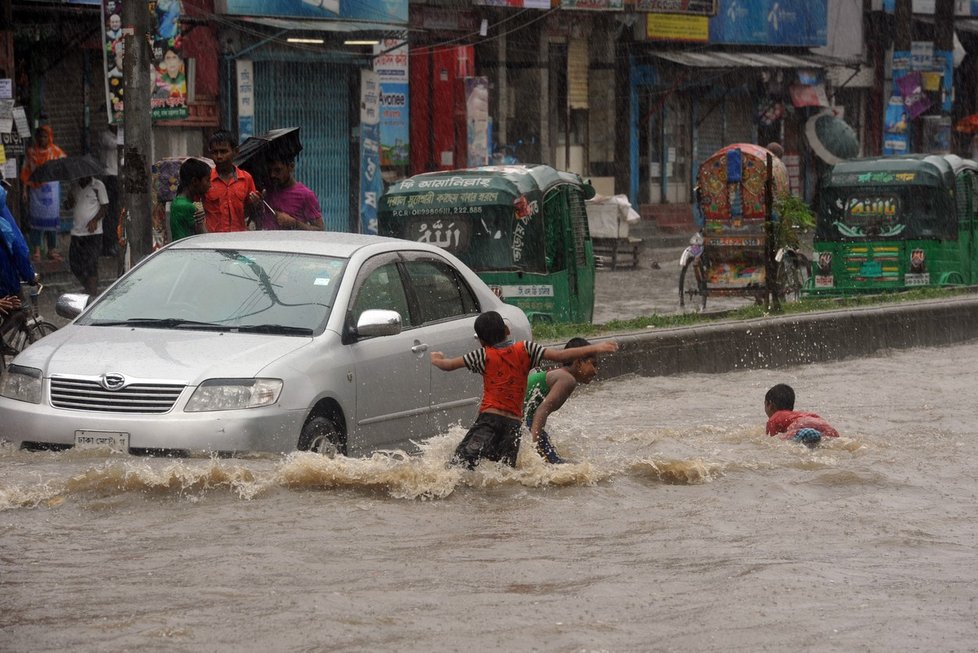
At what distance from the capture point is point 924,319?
17.7 metres

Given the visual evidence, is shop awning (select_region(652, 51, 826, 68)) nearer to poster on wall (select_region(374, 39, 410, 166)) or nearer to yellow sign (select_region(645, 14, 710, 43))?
yellow sign (select_region(645, 14, 710, 43))

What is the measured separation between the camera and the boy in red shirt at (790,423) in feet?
34.1

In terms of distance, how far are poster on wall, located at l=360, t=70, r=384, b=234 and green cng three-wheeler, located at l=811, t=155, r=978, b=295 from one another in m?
8.92

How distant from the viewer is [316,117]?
2888cm

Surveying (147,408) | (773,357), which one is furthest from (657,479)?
(773,357)

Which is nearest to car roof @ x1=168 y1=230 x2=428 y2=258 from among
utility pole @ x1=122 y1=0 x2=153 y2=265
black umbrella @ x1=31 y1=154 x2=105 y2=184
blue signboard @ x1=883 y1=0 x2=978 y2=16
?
utility pole @ x1=122 y1=0 x2=153 y2=265

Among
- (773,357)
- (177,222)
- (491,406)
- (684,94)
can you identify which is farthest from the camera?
(684,94)

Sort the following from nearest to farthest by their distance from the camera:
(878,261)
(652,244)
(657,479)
A: 1. (657,479)
2. (878,261)
3. (652,244)

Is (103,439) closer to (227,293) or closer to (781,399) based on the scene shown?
(227,293)

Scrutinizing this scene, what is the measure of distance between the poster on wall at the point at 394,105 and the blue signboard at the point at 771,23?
10010 millimetres

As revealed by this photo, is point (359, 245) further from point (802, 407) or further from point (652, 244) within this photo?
point (652, 244)

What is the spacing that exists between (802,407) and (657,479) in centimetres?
435

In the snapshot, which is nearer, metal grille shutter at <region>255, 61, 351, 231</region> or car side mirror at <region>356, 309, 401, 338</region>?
car side mirror at <region>356, 309, 401, 338</region>

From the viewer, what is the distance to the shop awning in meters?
35.7
